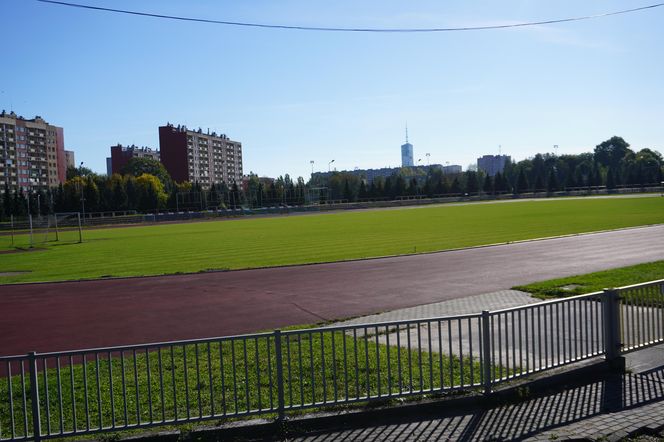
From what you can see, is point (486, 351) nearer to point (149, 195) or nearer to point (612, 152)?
point (149, 195)

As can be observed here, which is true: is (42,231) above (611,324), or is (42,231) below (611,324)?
below

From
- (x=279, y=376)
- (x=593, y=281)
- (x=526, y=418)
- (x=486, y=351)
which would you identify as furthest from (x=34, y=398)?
(x=593, y=281)

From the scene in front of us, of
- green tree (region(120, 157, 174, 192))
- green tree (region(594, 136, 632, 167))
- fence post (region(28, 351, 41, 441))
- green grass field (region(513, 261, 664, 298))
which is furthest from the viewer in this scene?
green tree (region(594, 136, 632, 167))

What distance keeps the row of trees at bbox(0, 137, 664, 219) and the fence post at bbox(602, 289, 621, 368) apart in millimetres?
103404

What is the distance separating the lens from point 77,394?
8273 mm

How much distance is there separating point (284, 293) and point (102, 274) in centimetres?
1061

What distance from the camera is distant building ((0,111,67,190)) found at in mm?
136375

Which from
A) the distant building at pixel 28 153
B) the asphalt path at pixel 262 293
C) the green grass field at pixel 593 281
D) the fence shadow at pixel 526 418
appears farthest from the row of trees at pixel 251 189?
the fence shadow at pixel 526 418

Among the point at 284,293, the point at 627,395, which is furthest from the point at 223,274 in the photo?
the point at 627,395

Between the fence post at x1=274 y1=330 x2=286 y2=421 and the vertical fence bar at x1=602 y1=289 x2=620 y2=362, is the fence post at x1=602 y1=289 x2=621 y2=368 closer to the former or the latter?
the vertical fence bar at x1=602 y1=289 x2=620 y2=362

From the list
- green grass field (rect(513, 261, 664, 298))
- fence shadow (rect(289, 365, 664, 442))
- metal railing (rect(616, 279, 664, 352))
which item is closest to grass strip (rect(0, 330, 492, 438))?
fence shadow (rect(289, 365, 664, 442))

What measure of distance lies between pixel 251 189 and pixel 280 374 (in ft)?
495

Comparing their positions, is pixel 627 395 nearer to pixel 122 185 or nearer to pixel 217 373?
pixel 217 373

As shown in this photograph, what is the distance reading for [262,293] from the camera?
1755cm
